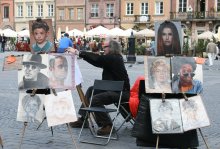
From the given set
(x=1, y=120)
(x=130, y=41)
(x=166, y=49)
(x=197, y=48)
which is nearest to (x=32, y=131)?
(x=1, y=120)

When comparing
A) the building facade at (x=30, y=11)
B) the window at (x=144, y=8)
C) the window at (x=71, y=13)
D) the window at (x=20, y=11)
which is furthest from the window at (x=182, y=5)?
the window at (x=20, y=11)

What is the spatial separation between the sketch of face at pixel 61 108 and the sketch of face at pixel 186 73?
149 centimetres

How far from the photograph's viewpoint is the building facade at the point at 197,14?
50031 mm

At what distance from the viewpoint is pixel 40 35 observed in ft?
22.8

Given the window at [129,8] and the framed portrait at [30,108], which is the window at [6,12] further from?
the framed portrait at [30,108]

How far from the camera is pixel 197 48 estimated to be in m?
37.6

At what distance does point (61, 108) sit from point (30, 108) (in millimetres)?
424

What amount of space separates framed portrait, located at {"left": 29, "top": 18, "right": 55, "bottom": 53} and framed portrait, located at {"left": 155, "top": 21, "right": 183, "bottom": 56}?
4.65ft

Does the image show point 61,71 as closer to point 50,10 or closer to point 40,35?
point 40,35

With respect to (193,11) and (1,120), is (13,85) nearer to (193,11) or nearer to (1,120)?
(1,120)

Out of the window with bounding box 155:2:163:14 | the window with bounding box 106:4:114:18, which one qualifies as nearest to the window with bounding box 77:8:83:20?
the window with bounding box 106:4:114:18

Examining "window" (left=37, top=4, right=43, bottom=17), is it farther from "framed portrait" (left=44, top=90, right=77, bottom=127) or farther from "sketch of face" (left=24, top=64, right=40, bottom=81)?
"framed portrait" (left=44, top=90, right=77, bottom=127)

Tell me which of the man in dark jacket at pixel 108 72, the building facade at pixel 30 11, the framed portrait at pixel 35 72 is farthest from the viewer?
the building facade at pixel 30 11

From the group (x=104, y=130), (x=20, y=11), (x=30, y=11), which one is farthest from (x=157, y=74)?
(x=20, y=11)
